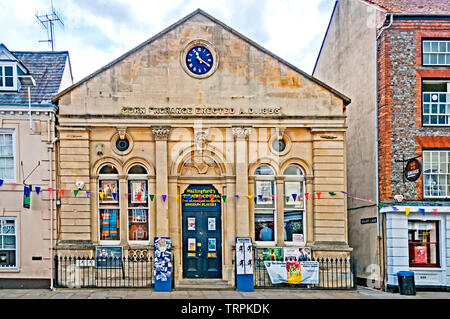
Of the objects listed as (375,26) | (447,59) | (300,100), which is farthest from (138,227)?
(447,59)

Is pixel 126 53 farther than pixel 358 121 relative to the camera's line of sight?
No

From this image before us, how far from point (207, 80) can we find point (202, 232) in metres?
5.47

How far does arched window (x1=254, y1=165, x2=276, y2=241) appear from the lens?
1703cm

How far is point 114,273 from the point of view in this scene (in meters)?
16.1

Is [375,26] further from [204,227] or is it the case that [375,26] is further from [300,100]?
[204,227]

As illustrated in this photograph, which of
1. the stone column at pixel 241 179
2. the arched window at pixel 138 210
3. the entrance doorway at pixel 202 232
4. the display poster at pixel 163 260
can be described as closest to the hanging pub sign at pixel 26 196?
the arched window at pixel 138 210

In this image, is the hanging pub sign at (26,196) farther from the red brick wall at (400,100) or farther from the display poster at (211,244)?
the red brick wall at (400,100)

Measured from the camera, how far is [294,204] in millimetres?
17188

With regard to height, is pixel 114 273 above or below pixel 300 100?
below

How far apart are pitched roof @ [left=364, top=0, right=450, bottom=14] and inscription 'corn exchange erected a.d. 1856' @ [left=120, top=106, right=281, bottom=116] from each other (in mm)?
6138

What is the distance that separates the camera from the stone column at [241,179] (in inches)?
655

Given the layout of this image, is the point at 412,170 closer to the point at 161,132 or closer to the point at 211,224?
the point at 211,224

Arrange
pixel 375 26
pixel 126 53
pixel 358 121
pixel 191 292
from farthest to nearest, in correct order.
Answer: pixel 358 121
pixel 375 26
pixel 126 53
pixel 191 292

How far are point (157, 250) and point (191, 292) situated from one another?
1783mm
